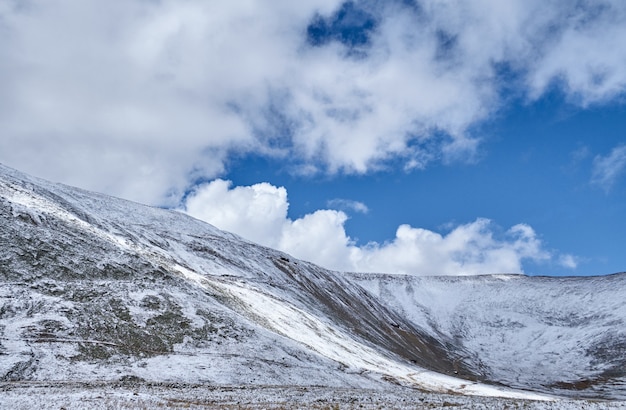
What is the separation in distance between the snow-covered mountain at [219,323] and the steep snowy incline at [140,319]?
19 centimetres

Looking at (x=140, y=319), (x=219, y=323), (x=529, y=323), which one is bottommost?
(x=140, y=319)

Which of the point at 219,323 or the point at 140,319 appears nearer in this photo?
the point at 140,319

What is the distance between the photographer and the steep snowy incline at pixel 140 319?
40.2m

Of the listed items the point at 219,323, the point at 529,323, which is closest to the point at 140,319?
the point at 219,323

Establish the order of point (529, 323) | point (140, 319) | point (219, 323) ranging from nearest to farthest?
point (140, 319) < point (219, 323) < point (529, 323)

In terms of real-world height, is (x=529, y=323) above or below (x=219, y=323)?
above

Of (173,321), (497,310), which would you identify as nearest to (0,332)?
(173,321)

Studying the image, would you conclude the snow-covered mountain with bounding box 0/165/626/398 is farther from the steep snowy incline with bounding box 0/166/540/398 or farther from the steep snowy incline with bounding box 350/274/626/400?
the steep snowy incline with bounding box 350/274/626/400

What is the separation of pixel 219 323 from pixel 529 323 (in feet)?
412

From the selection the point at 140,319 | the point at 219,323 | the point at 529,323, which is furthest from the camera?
the point at 529,323

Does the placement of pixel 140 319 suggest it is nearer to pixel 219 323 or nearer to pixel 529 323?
pixel 219 323

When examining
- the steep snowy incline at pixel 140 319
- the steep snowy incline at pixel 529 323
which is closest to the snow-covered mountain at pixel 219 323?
the steep snowy incline at pixel 140 319

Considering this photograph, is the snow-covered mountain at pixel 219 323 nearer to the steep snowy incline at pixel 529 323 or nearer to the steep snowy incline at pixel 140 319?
the steep snowy incline at pixel 140 319

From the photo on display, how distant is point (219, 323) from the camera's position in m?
52.8
